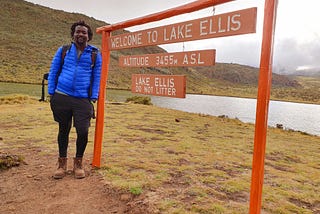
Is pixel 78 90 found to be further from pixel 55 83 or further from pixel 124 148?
pixel 124 148

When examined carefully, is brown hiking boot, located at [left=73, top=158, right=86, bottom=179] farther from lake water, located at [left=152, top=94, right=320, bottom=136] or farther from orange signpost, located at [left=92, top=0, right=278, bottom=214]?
lake water, located at [left=152, top=94, right=320, bottom=136]

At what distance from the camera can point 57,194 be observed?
3.54 meters

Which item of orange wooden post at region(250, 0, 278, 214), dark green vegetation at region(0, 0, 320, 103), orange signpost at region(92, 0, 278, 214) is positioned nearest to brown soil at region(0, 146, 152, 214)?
orange wooden post at region(250, 0, 278, 214)

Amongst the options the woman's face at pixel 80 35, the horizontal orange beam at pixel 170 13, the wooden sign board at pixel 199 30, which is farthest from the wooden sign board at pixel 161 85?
the woman's face at pixel 80 35

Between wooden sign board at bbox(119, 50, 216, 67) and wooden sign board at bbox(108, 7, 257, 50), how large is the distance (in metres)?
0.18

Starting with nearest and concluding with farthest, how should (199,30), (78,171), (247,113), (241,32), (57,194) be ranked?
1. (241,32)
2. (199,30)
3. (57,194)
4. (78,171)
5. (247,113)

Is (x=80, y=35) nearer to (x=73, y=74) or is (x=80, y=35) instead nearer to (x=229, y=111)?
(x=73, y=74)

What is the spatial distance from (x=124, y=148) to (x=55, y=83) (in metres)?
2.43

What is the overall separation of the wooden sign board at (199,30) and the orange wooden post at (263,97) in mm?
137

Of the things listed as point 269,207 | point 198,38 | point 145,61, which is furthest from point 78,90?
point 269,207

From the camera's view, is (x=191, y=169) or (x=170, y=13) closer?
(x=170, y=13)

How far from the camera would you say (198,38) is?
3.11 meters

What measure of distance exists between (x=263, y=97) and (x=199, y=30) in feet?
3.59

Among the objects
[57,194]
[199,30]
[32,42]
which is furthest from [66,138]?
[32,42]
